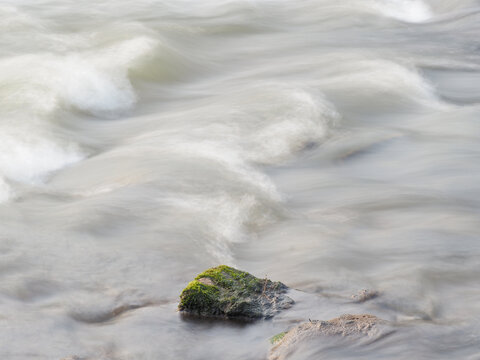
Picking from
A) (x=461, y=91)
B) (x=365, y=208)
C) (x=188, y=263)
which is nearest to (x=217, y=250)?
(x=188, y=263)

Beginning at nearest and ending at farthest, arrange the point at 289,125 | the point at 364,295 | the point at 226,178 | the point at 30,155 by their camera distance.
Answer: the point at 364,295, the point at 226,178, the point at 30,155, the point at 289,125

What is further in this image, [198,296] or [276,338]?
[198,296]

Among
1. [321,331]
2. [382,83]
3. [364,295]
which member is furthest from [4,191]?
[382,83]

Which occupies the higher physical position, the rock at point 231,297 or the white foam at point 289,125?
the rock at point 231,297

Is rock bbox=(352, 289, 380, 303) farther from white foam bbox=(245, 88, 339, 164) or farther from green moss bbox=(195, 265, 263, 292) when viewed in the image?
white foam bbox=(245, 88, 339, 164)

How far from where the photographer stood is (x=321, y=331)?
4246 millimetres

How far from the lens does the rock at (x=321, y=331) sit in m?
4.22

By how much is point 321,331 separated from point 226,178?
3384 millimetres

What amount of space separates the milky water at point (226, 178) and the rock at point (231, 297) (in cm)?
9

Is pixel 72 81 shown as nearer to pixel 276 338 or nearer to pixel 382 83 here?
pixel 382 83

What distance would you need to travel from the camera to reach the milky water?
15.7ft

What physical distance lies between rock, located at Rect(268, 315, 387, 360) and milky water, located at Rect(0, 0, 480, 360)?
11 centimetres

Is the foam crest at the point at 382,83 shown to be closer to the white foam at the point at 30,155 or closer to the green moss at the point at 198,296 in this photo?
the white foam at the point at 30,155

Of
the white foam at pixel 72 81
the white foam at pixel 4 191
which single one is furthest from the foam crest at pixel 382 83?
the white foam at pixel 4 191
